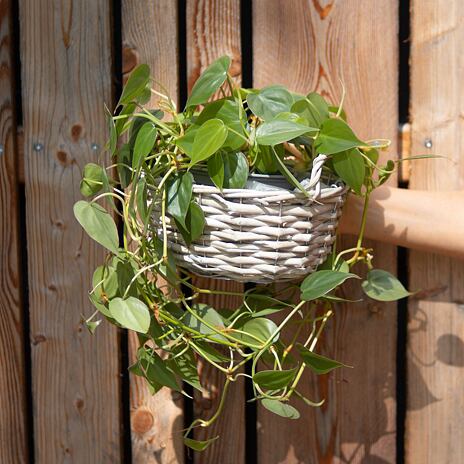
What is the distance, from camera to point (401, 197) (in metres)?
1.10

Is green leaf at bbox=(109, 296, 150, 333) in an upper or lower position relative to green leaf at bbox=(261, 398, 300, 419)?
upper

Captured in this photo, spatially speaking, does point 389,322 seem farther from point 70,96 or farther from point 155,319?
point 70,96

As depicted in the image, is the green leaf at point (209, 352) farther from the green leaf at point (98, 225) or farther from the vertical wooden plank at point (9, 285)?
the vertical wooden plank at point (9, 285)

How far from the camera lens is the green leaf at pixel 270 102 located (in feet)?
3.06

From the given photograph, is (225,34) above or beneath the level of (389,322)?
above

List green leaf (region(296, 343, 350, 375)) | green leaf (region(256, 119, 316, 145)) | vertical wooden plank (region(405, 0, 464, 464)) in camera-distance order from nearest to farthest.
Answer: green leaf (region(256, 119, 316, 145)), green leaf (region(296, 343, 350, 375)), vertical wooden plank (region(405, 0, 464, 464))

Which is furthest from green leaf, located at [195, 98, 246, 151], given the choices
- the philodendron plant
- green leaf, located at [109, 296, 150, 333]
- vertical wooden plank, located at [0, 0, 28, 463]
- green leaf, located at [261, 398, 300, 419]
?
vertical wooden plank, located at [0, 0, 28, 463]

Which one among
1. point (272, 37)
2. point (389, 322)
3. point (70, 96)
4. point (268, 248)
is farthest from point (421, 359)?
point (70, 96)

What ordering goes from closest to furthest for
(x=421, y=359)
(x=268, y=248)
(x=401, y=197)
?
(x=268, y=248)
(x=401, y=197)
(x=421, y=359)

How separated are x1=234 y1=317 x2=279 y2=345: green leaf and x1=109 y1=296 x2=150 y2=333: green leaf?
5.3 inches

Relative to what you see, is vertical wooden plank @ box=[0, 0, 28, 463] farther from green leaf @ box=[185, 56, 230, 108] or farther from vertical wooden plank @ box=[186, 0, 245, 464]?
green leaf @ box=[185, 56, 230, 108]

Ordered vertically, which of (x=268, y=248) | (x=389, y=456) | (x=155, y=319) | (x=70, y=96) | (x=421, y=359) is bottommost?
(x=389, y=456)

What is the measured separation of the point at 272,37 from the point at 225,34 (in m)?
0.07

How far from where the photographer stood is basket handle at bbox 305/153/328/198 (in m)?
0.89
